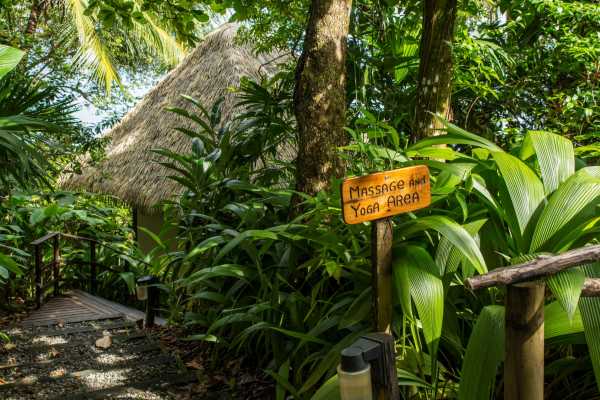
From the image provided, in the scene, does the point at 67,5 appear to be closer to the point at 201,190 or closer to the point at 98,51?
the point at 98,51

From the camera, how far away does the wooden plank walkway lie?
4383mm

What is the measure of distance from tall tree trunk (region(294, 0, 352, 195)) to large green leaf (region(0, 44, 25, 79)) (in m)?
1.29

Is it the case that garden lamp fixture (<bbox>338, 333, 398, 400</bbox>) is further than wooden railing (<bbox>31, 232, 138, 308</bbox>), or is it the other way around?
wooden railing (<bbox>31, 232, 138, 308</bbox>)

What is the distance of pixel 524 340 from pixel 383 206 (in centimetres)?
46

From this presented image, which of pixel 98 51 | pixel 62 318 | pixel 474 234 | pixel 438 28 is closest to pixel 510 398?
pixel 474 234

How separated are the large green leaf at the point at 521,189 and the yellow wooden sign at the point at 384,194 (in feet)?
1.00

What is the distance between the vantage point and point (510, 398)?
127 centimetres

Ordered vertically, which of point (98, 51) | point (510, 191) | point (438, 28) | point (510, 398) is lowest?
point (510, 398)

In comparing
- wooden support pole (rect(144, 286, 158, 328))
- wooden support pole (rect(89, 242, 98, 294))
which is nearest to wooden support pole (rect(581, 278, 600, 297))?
wooden support pole (rect(144, 286, 158, 328))

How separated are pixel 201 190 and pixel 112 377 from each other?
46.5 inches

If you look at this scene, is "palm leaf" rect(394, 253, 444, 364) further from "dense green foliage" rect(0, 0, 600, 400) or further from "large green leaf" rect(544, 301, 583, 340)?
"large green leaf" rect(544, 301, 583, 340)

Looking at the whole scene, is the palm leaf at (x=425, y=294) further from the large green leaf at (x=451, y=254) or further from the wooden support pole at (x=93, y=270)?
the wooden support pole at (x=93, y=270)

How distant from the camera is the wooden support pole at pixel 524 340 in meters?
1.23

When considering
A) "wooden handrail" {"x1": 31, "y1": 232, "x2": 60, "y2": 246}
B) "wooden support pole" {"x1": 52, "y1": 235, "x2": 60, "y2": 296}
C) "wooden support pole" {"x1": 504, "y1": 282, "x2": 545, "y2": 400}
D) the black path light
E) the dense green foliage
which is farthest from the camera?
"wooden support pole" {"x1": 52, "y1": 235, "x2": 60, "y2": 296}
